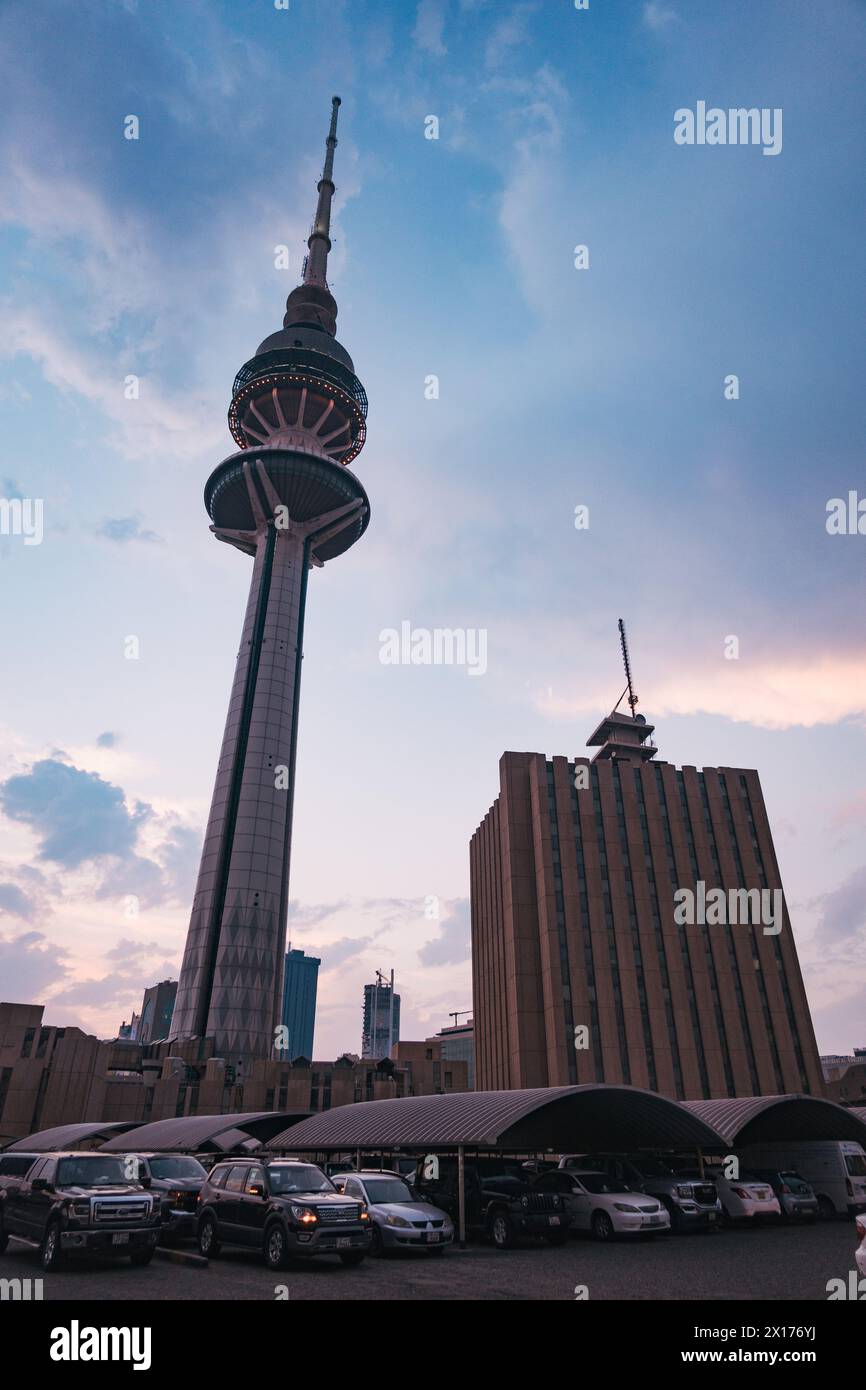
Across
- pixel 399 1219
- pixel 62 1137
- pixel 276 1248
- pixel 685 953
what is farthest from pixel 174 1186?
pixel 685 953

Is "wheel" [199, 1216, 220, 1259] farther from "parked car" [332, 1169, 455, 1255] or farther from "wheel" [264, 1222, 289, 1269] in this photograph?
"parked car" [332, 1169, 455, 1255]

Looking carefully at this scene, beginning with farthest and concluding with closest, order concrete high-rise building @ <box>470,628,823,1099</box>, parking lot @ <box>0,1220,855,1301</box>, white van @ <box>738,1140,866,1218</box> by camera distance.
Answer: concrete high-rise building @ <box>470,628,823,1099</box> < white van @ <box>738,1140,866,1218</box> < parking lot @ <box>0,1220,855,1301</box>

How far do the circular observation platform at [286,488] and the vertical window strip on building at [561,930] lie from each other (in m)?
46.3

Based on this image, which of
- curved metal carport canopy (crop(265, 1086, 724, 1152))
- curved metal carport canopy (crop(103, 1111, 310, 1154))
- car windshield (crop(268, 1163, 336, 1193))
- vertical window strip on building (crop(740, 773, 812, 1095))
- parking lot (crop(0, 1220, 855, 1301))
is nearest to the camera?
parking lot (crop(0, 1220, 855, 1301))

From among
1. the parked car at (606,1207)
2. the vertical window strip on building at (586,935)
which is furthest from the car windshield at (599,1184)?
the vertical window strip on building at (586,935)

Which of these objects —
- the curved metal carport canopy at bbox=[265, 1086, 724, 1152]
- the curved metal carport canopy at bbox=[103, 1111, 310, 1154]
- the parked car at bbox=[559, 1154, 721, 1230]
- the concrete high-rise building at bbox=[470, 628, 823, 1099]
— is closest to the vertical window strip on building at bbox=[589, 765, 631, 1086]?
the concrete high-rise building at bbox=[470, 628, 823, 1099]

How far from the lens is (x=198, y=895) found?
8025cm

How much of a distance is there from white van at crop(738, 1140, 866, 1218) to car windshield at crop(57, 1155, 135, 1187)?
23.3 meters

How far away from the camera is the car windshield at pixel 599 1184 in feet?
69.9

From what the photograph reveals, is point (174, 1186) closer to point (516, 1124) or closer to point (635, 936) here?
point (516, 1124)

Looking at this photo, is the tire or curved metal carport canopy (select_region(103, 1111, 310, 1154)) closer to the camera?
the tire

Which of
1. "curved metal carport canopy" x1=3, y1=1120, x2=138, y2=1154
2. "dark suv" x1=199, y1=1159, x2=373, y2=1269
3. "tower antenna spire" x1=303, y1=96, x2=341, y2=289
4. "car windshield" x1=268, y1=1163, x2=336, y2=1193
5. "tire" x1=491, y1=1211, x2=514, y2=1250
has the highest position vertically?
"tower antenna spire" x1=303, y1=96, x2=341, y2=289

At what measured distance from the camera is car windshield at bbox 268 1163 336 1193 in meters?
16.5
